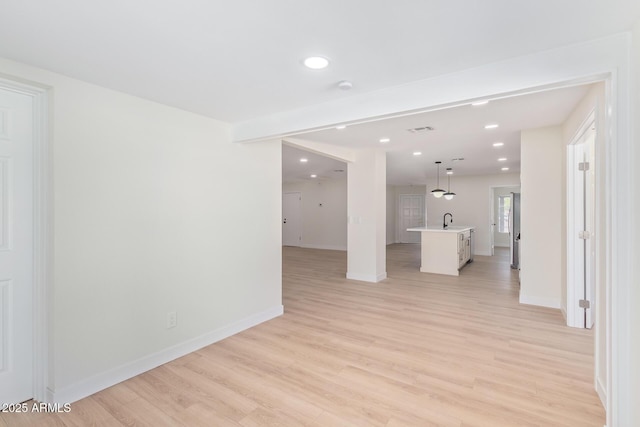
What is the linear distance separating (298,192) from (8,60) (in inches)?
382

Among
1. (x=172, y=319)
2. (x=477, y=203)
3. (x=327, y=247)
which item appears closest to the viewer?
(x=172, y=319)

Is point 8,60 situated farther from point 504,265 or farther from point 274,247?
point 504,265

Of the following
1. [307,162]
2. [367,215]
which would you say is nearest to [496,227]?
[367,215]

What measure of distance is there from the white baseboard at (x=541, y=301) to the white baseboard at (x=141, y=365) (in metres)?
3.61

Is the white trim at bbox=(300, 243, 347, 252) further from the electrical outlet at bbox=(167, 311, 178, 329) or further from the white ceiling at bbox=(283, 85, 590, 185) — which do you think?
the electrical outlet at bbox=(167, 311, 178, 329)

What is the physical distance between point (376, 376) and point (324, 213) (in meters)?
8.55

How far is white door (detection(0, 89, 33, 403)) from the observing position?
6.96 feet

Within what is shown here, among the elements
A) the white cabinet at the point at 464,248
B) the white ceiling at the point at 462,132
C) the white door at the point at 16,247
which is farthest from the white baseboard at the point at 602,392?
the white cabinet at the point at 464,248

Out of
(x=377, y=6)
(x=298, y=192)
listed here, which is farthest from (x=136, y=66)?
(x=298, y=192)

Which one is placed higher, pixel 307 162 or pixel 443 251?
pixel 307 162

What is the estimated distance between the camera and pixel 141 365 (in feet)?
8.66

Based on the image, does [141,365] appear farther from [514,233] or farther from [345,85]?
[514,233]

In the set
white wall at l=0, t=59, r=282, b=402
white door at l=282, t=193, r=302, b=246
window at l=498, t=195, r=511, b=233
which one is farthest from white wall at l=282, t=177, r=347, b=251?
white wall at l=0, t=59, r=282, b=402

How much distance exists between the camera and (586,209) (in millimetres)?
3498
